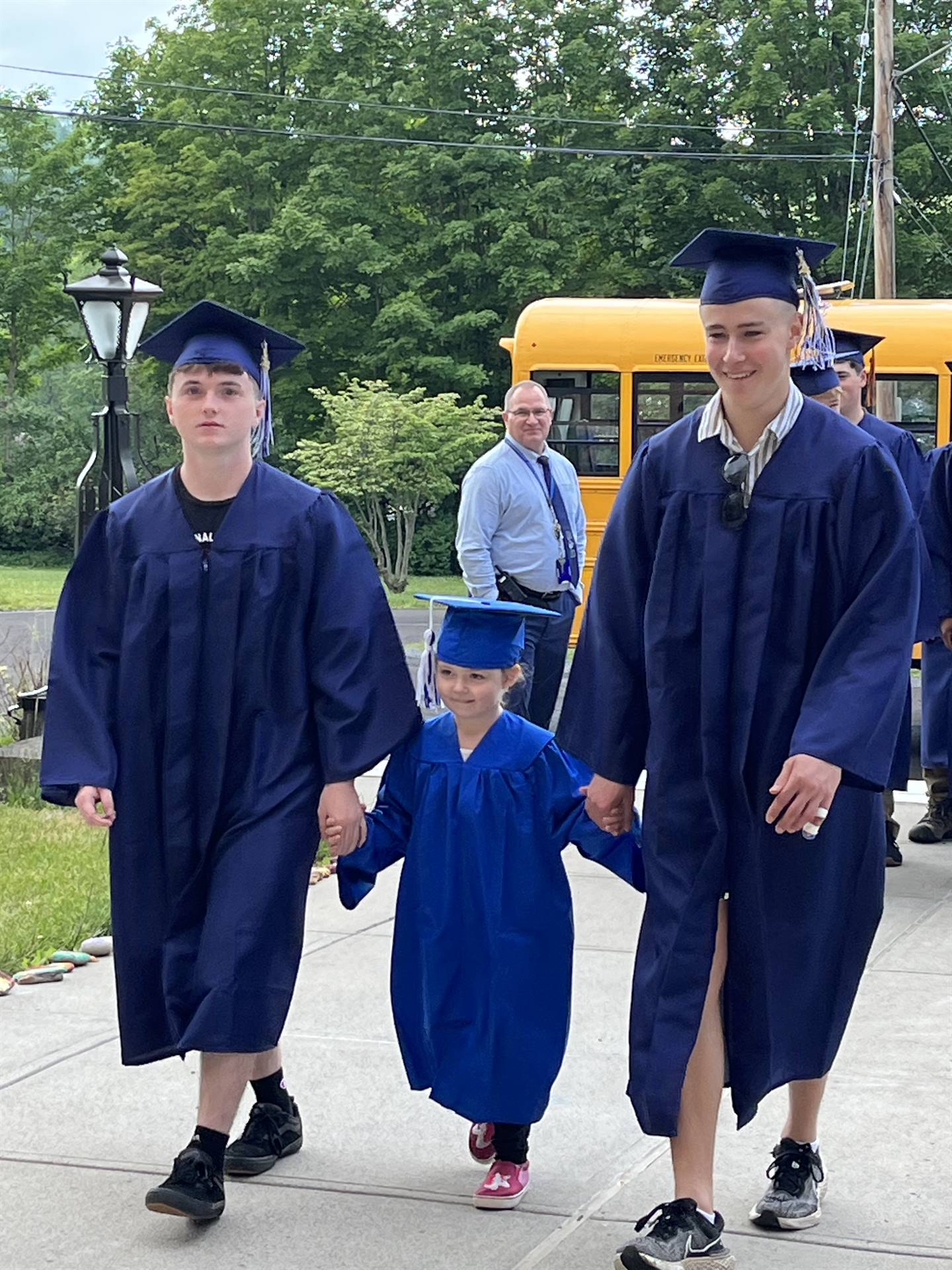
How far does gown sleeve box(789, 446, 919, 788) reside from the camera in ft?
10.7

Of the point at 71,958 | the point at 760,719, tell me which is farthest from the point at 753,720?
the point at 71,958

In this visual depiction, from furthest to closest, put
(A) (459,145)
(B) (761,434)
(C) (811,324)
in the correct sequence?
(A) (459,145) → (C) (811,324) → (B) (761,434)

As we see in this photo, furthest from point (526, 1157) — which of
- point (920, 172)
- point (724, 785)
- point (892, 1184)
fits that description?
point (920, 172)

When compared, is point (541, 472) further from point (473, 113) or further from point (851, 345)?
point (473, 113)

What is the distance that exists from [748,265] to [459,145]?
32.2 m

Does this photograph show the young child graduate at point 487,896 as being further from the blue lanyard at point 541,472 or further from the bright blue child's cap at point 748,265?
the blue lanyard at point 541,472

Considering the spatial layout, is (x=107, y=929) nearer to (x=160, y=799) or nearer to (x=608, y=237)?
(x=160, y=799)

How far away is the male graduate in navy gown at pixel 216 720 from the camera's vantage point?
3744 mm

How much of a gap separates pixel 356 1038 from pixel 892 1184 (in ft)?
5.70

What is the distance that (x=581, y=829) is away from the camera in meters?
3.80

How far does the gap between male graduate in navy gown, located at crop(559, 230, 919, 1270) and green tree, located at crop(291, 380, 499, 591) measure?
23.6m

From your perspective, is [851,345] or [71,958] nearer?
[71,958]

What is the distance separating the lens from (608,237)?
34.8 m

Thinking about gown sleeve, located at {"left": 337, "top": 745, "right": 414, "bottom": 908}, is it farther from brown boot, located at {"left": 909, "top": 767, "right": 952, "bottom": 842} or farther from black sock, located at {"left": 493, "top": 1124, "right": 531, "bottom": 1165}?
brown boot, located at {"left": 909, "top": 767, "right": 952, "bottom": 842}
